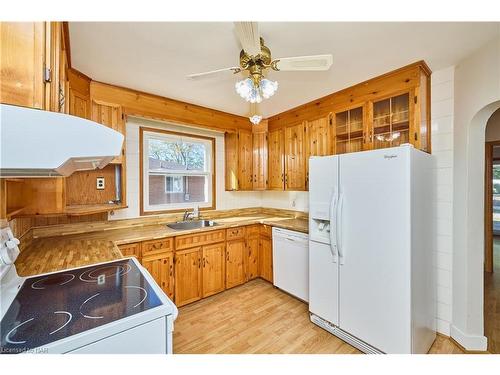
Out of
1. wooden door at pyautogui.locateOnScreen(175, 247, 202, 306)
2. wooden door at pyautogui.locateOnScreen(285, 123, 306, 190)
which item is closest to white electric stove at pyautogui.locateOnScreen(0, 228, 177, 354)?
wooden door at pyautogui.locateOnScreen(175, 247, 202, 306)

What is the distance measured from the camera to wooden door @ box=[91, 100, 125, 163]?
2.16 meters

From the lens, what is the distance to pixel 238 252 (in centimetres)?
293

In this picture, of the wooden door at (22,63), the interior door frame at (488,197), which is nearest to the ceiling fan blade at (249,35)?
the wooden door at (22,63)

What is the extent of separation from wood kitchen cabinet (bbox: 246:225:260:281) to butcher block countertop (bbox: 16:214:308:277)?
326mm

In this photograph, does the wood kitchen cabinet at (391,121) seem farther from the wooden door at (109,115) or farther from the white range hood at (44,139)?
the wooden door at (109,115)

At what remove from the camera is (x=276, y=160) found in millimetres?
3287

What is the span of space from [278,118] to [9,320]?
315 centimetres

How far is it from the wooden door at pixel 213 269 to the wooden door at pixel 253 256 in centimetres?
40

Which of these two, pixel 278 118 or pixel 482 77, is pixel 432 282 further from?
pixel 278 118

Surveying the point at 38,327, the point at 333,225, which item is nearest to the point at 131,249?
the point at 38,327

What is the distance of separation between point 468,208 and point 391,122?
953 millimetres

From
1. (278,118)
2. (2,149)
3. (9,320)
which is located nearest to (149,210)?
(9,320)

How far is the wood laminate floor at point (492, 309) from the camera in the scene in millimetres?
1929

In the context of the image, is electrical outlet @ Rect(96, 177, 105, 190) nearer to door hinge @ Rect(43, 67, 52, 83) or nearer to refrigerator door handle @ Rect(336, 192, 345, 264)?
door hinge @ Rect(43, 67, 52, 83)
